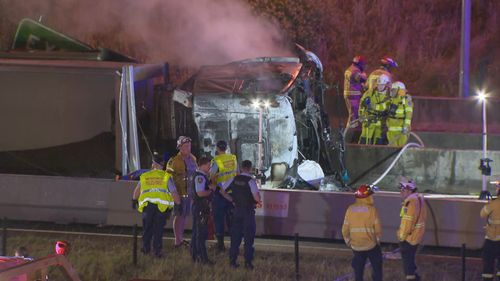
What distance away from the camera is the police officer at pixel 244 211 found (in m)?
11.9

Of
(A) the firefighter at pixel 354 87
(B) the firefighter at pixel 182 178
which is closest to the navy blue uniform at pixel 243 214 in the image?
(B) the firefighter at pixel 182 178

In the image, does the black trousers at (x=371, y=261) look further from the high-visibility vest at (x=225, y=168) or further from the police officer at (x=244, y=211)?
the high-visibility vest at (x=225, y=168)

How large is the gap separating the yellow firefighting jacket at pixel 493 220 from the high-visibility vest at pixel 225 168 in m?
3.78

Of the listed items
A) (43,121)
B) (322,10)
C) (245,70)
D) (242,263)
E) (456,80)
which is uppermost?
(322,10)

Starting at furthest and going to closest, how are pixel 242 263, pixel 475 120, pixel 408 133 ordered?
pixel 475 120 < pixel 408 133 < pixel 242 263

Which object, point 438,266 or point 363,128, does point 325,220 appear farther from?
point 363,128

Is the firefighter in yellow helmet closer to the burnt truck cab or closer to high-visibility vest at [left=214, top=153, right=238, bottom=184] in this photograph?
high-visibility vest at [left=214, top=153, right=238, bottom=184]

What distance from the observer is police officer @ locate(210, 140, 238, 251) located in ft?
42.8

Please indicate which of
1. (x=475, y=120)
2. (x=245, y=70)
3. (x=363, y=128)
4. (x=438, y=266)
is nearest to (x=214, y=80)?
(x=245, y=70)

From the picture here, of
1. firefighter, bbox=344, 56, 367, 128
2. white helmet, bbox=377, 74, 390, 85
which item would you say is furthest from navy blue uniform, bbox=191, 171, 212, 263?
firefighter, bbox=344, 56, 367, 128

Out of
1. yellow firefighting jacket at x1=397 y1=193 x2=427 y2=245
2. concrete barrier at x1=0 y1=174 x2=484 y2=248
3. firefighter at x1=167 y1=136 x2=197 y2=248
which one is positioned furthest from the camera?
concrete barrier at x1=0 y1=174 x2=484 y2=248

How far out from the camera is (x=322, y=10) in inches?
1377

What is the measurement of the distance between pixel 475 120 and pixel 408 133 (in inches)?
191

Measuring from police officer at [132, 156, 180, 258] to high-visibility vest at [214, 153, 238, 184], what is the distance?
85 centimetres
